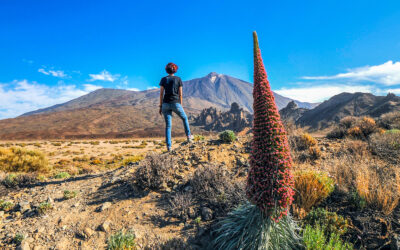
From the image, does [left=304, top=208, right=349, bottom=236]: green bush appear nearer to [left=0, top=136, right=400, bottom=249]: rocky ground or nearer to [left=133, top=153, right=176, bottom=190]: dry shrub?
[left=0, top=136, right=400, bottom=249]: rocky ground

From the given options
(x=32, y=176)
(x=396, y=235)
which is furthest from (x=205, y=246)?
(x=32, y=176)

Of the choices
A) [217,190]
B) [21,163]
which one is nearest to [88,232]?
[217,190]

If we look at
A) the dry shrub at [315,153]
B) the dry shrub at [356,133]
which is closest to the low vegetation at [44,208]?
the dry shrub at [315,153]

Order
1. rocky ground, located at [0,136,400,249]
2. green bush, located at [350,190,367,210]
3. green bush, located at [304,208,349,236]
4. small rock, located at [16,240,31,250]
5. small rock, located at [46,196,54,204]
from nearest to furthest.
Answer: green bush, located at [304,208,349,236] → rocky ground, located at [0,136,400,249] → small rock, located at [16,240,31,250] → green bush, located at [350,190,367,210] → small rock, located at [46,196,54,204]

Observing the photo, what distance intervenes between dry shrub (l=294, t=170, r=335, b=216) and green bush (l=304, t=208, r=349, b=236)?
22cm

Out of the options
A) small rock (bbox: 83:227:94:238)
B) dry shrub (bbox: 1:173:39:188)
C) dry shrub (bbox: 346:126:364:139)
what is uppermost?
dry shrub (bbox: 346:126:364:139)

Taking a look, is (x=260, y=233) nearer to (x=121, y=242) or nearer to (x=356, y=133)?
(x=121, y=242)

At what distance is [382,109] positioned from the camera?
34094 mm

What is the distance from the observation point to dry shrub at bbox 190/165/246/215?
3.35 m

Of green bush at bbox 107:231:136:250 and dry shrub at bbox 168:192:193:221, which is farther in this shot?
dry shrub at bbox 168:192:193:221

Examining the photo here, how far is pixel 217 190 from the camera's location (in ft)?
12.4

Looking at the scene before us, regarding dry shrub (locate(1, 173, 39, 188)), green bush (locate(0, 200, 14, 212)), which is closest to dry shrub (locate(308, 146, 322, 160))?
green bush (locate(0, 200, 14, 212))

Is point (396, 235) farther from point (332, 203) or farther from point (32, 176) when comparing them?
point (32, 176)

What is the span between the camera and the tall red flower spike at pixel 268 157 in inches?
79.2
